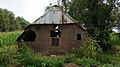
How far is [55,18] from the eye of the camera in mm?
36156

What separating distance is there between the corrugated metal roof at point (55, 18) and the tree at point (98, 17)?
380 centimetres

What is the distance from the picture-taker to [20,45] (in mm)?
35312

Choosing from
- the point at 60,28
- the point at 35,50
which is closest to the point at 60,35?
the point at 60,28

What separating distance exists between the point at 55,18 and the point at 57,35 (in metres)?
2.10

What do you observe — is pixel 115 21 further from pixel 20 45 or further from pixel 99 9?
pixel 20 45

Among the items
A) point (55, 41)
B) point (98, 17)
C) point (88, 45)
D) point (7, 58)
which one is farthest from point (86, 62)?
point (98, 17)

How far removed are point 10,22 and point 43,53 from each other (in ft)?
109

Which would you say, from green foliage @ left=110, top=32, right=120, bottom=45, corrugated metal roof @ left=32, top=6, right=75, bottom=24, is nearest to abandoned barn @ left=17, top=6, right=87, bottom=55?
corrugated metal roof @ left=32, top=6, right=75, bottom=24

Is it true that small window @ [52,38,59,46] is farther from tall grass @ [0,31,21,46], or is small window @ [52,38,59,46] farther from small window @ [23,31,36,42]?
tall grass @ [0,31,21,46]

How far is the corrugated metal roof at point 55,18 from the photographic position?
1407 inches

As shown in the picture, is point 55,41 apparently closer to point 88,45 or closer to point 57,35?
point 57,35

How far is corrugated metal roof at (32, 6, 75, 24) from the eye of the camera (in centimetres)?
3575

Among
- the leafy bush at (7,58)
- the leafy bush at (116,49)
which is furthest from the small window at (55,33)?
the leafy bush at (116,49)

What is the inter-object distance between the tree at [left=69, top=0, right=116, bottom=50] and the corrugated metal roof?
12.5 ft
